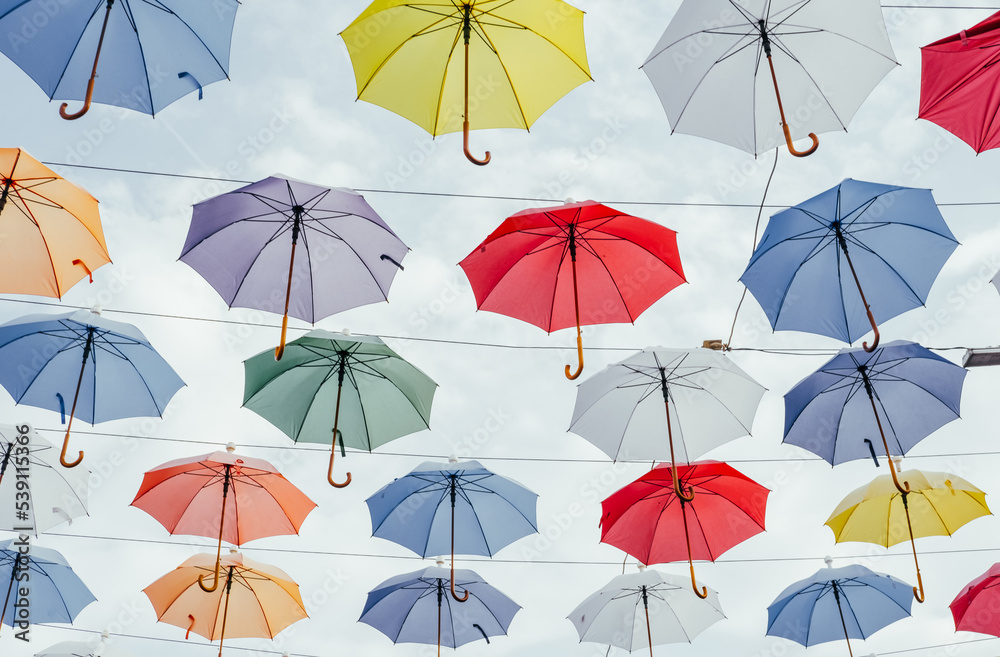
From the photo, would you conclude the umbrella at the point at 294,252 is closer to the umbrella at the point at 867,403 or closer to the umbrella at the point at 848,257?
the umbrella at the point at 848,257

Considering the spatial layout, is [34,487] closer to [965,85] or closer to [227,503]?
[227,503]

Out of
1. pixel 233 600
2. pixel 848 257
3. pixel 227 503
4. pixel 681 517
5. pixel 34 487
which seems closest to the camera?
pixel 848 257

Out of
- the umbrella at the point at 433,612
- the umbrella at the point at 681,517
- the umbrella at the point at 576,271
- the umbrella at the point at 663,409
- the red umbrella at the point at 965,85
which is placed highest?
the red umbrella at the point at 965,85

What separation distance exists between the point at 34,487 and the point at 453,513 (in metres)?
3.81

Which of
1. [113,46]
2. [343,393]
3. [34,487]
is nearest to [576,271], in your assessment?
[343,393]

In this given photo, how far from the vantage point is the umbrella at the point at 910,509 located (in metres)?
7.47

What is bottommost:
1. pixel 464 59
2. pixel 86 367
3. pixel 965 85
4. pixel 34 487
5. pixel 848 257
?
pixel 34 487

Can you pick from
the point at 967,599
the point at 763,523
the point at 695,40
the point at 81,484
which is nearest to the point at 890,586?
the point at 967,599

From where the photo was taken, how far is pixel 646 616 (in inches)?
329

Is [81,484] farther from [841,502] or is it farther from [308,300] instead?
[841,502]

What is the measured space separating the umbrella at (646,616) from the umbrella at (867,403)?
2.17m

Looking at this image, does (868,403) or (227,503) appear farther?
(227,503)

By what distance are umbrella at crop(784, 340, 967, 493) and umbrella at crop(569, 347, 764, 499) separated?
0.50 m

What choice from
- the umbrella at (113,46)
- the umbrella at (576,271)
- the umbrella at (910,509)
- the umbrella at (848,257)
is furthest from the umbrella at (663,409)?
the umbrella at (113,46)
